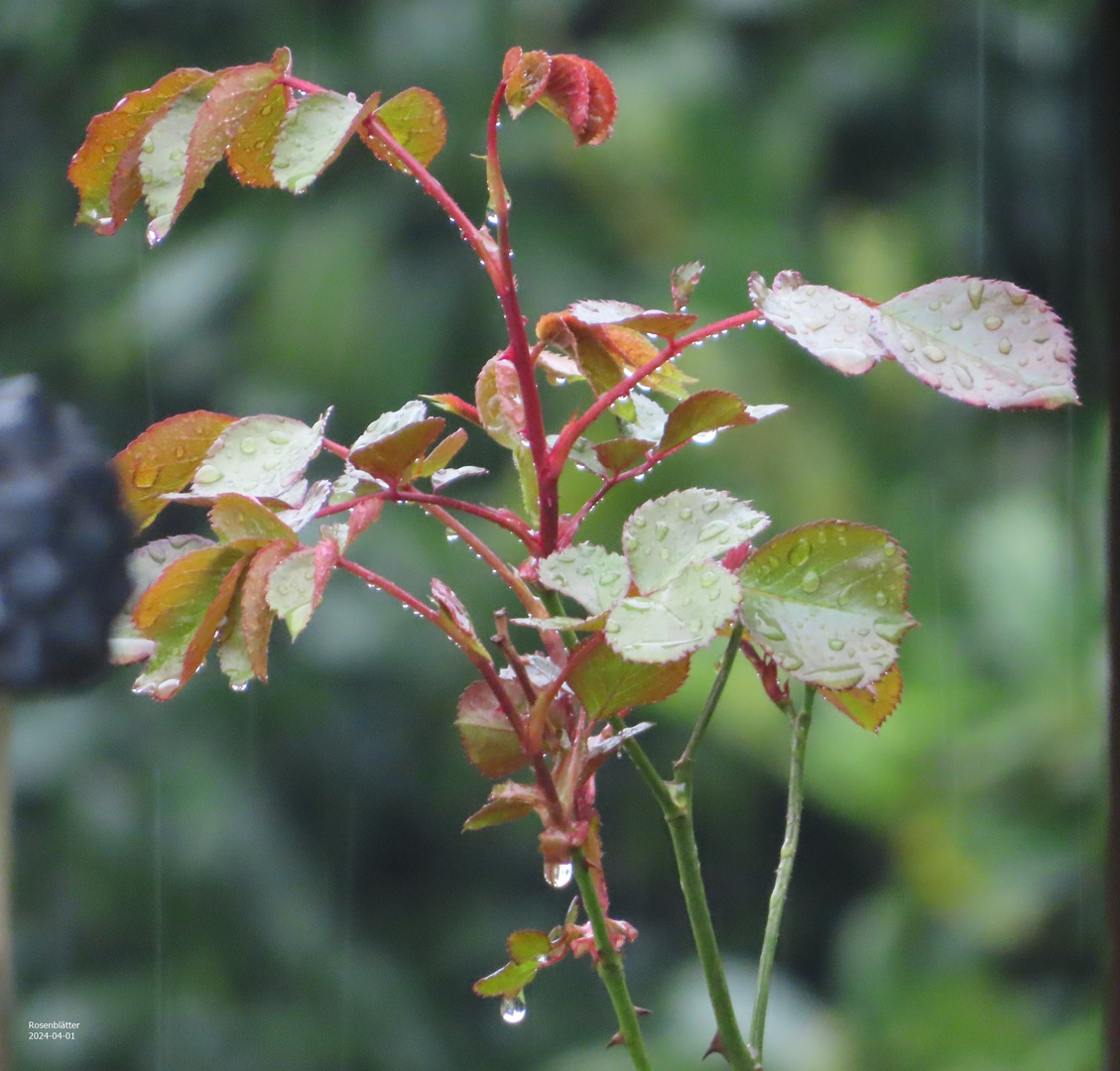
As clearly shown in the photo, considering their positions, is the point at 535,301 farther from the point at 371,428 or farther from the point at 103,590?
the point at 103,590

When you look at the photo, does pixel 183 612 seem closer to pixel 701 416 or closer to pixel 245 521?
pixel 245 521

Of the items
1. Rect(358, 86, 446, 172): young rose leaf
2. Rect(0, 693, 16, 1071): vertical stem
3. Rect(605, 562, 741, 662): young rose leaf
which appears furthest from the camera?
Rect(358, 86, 446, 172): young rose leaf

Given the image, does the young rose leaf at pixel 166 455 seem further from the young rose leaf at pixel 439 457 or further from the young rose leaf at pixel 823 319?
the young rose leaf at pixel 823 319

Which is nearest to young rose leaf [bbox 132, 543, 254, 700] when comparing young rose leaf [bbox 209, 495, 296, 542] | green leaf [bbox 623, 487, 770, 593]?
young rose leaf [bbox 209, 495, 296, 542]

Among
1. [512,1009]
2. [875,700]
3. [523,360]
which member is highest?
[523,360]

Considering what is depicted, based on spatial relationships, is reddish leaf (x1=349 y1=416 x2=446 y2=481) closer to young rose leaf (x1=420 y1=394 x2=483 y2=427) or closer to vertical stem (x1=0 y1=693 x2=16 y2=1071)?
young rose leaf (x1=420 y1=394 x2=483 y2=427)

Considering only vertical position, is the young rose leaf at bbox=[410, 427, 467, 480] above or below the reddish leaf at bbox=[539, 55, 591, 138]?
below

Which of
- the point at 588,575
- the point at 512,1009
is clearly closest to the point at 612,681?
the point at 588,575
